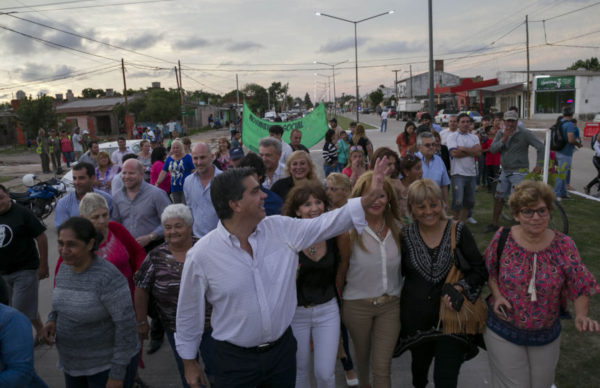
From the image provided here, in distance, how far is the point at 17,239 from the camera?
426cm

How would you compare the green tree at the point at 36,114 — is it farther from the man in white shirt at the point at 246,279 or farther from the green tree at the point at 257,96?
the green tree at the point at 257,96

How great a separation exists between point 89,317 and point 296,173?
8.18 ft

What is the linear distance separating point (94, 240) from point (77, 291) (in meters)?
0.34

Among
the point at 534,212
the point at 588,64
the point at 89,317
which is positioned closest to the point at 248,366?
the point at 89,317

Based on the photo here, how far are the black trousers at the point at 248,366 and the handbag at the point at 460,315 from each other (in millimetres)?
1178

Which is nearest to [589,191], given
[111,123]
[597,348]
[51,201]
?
[597,348]

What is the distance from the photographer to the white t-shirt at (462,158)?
24.2 ft

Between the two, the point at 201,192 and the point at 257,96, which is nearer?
the point at 201,192

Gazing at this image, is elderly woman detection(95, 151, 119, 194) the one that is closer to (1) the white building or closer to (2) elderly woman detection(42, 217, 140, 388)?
(2) elderly woman detection(42, 217, 140, 388)

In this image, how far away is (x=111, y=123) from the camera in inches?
2093

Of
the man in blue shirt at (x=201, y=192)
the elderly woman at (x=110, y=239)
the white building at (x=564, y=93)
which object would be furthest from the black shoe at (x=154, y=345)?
the white building at (x=564, y=93)

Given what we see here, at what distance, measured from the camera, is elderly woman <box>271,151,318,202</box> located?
4680 mm

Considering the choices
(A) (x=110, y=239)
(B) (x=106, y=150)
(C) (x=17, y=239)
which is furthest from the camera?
(B) (x=106, y=150)

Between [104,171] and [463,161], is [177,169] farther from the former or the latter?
[463,161]
